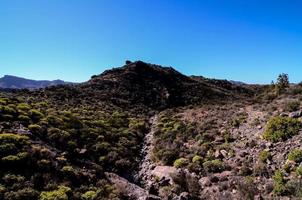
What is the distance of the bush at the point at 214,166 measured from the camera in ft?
65.3

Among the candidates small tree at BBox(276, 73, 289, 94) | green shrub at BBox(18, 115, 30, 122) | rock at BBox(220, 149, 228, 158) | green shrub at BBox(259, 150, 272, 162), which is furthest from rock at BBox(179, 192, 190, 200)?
small tree at BBox(276, 73, 289, 94)

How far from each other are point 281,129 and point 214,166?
612 centimetres

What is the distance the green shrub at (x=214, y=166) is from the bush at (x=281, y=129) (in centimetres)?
441

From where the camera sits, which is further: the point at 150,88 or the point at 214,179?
the point at 150,88

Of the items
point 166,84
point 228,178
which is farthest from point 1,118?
point 166,84

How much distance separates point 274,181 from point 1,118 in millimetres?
20241

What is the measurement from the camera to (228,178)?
18.3 metres

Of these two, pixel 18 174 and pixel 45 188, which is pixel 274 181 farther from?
pixel 18 174

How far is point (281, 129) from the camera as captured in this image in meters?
22.2

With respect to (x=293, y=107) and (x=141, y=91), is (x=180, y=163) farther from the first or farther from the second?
(x=141, y=91)

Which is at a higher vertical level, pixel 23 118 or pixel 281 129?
pixel 281 129

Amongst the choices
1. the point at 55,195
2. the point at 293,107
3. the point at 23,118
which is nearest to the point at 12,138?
the point at 23,118

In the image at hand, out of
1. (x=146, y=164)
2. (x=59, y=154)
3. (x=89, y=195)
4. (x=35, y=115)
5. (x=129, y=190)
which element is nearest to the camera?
(x=89, y=195)

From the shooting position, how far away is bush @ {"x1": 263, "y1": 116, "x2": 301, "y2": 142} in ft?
69.6
